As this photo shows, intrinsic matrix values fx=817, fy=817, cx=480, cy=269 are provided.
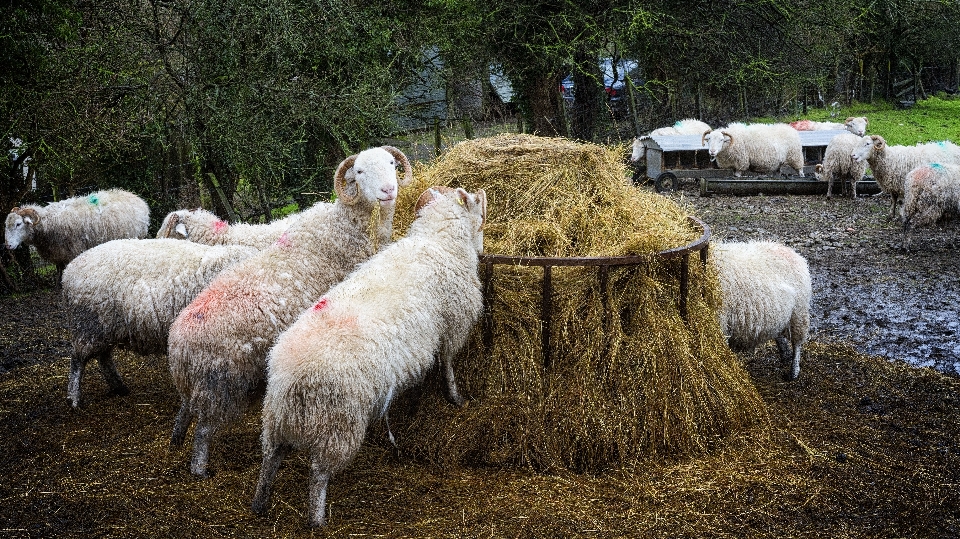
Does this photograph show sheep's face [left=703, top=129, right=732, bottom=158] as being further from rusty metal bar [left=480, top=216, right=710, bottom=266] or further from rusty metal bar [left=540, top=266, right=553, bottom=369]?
rusty metal bar [left=540, top=266, right=553, bottom=369]

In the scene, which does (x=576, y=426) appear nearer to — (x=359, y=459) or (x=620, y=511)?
(x=620, y=511)

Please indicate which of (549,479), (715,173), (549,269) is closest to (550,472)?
(549,479)

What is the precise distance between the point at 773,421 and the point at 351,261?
10.5 ft

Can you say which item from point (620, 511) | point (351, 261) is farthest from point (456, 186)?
point (620, 511)

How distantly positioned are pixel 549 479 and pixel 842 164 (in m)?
11.9

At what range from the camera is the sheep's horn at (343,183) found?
5656mm

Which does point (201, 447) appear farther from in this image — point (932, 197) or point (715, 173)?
point (715, 173)

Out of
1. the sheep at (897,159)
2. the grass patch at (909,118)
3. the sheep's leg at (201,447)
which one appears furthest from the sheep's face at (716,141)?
the sheep's leg at (201,447)

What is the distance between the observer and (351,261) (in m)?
5.62

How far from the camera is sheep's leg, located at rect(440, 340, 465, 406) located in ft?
16.9

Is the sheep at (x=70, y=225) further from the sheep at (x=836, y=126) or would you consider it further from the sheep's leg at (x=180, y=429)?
the sheep at (x=836, y=126)

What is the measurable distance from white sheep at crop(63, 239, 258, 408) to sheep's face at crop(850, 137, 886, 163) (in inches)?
439

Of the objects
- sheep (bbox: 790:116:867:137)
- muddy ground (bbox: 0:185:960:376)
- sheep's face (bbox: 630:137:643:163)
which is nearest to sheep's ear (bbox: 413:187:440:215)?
muddy ground (bbox: 0:185:960:376)

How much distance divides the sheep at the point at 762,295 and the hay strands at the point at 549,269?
0.77 meters
